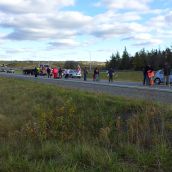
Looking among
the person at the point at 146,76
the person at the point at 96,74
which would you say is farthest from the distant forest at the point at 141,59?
the person at the point at 146,76

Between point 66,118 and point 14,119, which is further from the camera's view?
point 14,119

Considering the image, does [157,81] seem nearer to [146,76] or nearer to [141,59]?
[146,76]

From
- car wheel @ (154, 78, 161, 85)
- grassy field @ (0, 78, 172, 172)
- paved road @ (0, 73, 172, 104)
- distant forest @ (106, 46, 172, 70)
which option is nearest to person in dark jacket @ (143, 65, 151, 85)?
paved road @ (0, 73, 172, 104)

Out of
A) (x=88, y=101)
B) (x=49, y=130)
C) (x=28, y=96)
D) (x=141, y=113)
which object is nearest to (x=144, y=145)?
(x=141, y=113)

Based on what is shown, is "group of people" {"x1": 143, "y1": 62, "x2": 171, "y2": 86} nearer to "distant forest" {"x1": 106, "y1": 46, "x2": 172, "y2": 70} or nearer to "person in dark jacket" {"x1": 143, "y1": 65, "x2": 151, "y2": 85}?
"person in dark jacket" {"x1": 143, "y1": 65, "x2": 151, "y2": 85}

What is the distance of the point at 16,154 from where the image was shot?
30.6ft

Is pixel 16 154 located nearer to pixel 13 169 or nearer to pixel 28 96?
pixel 13 169

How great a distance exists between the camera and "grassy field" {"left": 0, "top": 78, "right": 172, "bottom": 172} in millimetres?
8039

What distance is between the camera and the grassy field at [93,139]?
26.4ft

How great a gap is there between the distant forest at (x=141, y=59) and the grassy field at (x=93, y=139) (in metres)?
91.3

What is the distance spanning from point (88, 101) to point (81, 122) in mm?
3594

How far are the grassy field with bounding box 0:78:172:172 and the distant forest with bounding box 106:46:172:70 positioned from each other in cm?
9135

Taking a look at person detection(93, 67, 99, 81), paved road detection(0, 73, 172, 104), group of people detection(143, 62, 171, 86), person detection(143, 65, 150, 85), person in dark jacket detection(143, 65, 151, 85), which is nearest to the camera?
paved road detection(0, 73, 172, 104)

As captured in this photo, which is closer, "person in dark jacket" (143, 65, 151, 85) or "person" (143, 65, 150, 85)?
"person in dark jacket" (143, 65, 151, 85)
